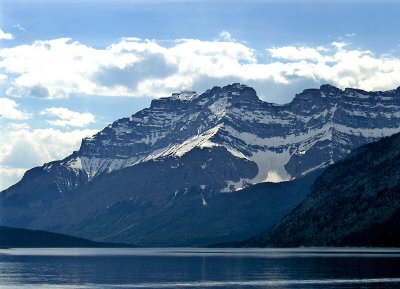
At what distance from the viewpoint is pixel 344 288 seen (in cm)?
19625

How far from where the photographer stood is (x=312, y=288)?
7859 inches

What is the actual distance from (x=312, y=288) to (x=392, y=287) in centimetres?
1814

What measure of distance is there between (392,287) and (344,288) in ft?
34.9

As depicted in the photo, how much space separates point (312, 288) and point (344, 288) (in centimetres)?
752

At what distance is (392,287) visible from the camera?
631 ft
